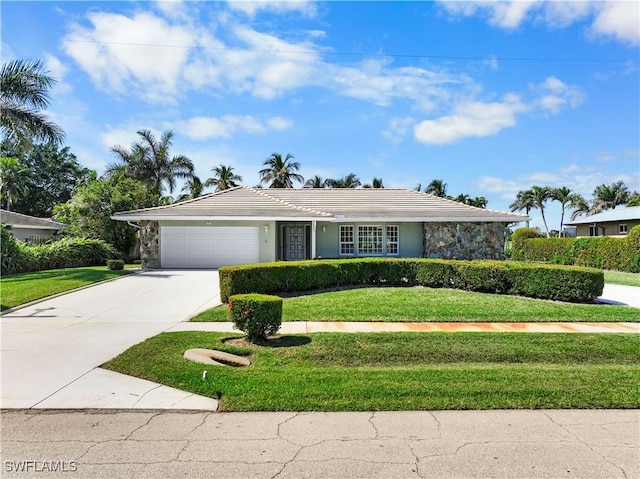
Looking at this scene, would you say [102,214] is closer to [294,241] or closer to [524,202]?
[294,241]

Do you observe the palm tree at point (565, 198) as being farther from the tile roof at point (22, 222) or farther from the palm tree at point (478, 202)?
the tile roof at point (22, 222)

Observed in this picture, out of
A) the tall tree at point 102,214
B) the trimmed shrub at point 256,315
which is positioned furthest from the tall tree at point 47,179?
the trimmed shrub at point 256,315

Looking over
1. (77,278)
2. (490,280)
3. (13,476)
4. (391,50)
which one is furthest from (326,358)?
(77,278)

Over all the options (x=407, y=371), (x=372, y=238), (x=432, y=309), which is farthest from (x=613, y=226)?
(x=407, y=371)

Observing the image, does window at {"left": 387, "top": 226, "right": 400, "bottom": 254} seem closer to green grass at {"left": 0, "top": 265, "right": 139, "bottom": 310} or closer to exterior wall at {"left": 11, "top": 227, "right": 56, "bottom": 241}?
green grass at {"left": 0, "top": 265, "right": 139, "bottom": 310}

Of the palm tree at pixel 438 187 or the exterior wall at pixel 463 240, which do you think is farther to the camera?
the palm tree at pixel 438 187

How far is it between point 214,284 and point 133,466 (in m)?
11.1

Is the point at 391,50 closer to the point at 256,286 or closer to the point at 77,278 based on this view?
the point at 256,286

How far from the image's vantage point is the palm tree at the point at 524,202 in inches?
2292

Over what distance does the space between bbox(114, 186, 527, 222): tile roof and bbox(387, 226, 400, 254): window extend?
88 centimetres

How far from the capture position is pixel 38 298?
11.7m

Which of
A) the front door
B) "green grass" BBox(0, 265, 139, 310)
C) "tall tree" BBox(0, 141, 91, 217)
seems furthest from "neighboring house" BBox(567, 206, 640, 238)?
"tall tree" BBox(0, 141, 91, 217)

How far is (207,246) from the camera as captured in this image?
63.7 ft

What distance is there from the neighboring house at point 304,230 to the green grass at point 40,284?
3014 mm
